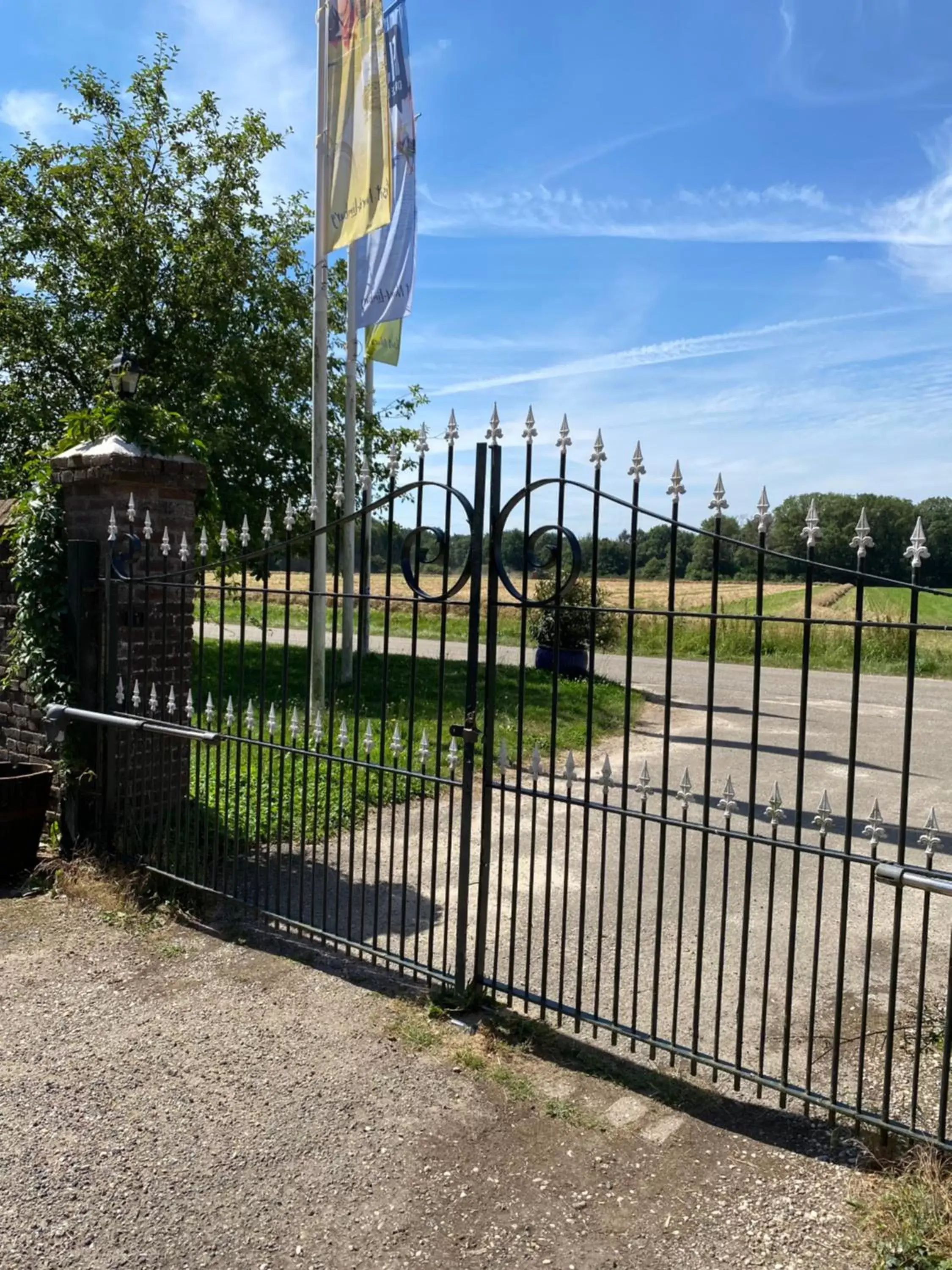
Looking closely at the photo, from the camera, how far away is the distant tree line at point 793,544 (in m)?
3.11

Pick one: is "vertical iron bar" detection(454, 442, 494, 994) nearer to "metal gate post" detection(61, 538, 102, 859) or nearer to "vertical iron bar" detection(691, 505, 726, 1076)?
"vertical iron bar" detection(691, 505, 726, 1076)

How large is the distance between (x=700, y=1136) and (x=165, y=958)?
2.52 meters

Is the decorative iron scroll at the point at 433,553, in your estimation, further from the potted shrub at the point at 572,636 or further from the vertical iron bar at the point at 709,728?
the potted shrub at the point at 572,636

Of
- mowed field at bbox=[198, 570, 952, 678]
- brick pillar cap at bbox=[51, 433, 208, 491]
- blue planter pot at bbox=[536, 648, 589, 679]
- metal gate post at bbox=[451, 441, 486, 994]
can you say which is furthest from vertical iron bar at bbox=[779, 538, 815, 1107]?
mowed field at bbox=[198, 570, 952, 678]

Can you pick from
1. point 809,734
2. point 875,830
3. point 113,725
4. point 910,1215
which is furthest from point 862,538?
point 809,734

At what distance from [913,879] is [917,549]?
3.13 ft

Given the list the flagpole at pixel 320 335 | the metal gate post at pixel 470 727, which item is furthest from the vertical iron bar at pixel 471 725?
the flagpole at pixel 320 335

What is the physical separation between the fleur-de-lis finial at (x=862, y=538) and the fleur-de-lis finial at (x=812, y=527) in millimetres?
165

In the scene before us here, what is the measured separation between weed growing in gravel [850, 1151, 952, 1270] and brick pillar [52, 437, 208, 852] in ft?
12.2

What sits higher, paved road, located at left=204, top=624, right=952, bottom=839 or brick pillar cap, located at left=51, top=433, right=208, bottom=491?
brick pillar cap, located at left=51, top=433, right=208, bottom=491

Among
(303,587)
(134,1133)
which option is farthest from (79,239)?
A: (134,1133)

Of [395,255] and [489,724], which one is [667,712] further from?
[395,255]

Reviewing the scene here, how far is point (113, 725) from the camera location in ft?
16.7

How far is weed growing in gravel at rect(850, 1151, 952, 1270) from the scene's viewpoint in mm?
2518
